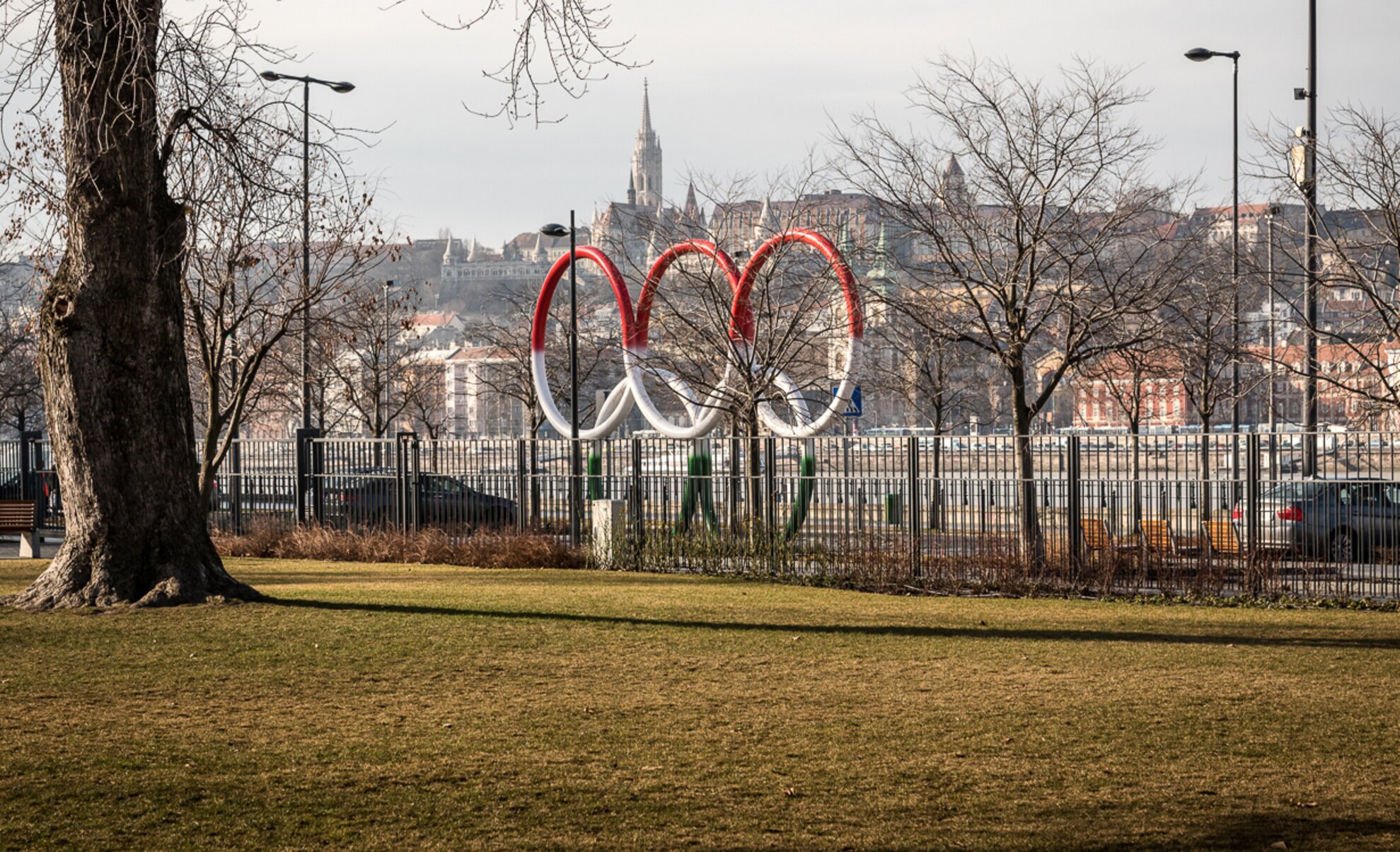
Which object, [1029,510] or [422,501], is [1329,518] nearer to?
[1029,510]

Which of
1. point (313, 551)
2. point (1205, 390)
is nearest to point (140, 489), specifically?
point (313, 551)

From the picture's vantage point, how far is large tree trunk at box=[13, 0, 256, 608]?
13.0m

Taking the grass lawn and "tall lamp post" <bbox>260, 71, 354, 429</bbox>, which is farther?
"tall lamp post" <bbox>260, 71, 354, 429</bbox>

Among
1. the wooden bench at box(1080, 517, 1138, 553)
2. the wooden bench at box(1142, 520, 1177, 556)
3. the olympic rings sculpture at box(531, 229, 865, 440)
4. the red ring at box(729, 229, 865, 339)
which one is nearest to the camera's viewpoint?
the wooden bench at box(1142, 520, 1177, 556)

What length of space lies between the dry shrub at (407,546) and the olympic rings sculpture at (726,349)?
243 cm

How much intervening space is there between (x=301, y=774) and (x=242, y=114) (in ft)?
28.5

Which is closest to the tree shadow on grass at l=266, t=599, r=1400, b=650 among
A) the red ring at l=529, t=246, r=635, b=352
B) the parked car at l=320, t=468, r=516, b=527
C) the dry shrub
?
the dry shrub

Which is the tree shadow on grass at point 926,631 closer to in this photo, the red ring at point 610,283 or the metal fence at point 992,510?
the metal fence at point 992,510

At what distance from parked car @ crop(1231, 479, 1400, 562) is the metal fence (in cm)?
2

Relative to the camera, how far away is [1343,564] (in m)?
15.8

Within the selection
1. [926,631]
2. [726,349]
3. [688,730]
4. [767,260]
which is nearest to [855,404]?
[767,260]

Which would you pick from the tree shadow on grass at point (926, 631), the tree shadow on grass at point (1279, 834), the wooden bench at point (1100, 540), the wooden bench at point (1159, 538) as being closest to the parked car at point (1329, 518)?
the wooden bench at point (1159, 538)

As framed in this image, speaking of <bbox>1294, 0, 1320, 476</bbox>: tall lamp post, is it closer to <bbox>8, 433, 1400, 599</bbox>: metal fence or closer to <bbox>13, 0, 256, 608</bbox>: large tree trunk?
<bbox>8, 433, 1400, 599</bbox>: metal fence

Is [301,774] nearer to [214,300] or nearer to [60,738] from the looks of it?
[60,738]
